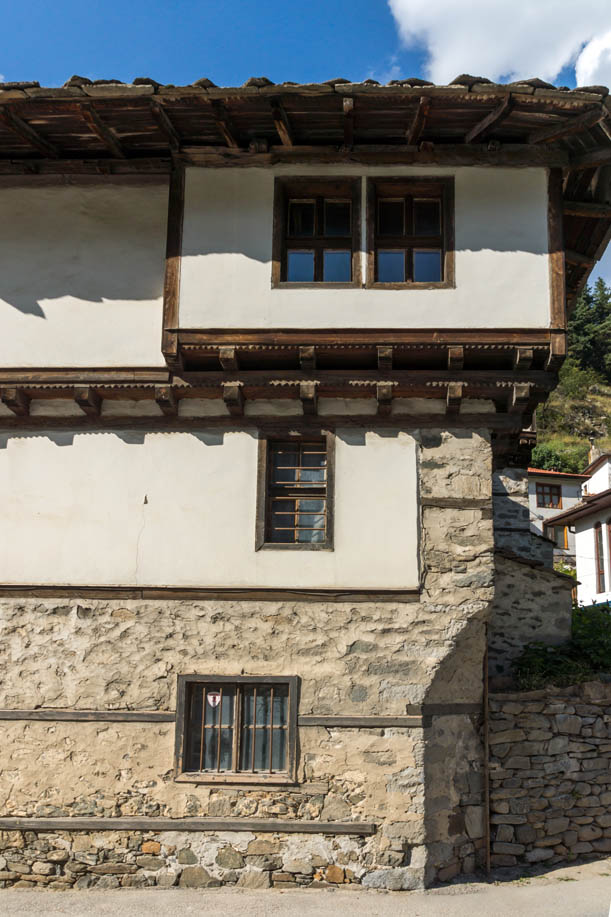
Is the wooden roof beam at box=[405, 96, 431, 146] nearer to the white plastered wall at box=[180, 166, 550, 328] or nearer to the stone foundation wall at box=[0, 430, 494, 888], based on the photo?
the white plastered wall at box=[180, 166, 550, 328]

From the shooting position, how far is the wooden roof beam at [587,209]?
9102mm

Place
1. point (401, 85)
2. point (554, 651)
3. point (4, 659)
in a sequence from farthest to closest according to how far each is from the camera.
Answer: point (554, 651) < point (4, 659) < point (401, 85)

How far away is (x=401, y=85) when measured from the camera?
7.80 m

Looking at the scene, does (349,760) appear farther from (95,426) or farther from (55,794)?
(95,426)

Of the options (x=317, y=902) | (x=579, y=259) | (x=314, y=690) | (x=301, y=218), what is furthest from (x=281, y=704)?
(x=579, y=259)

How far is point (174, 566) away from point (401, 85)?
5.35m

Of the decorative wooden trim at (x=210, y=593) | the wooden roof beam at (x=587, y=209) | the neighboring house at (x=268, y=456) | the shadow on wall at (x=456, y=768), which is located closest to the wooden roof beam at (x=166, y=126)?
the neighboring house at (x=268, y=456)

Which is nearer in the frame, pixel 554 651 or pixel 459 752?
pixel 459 752

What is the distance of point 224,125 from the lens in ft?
27.2

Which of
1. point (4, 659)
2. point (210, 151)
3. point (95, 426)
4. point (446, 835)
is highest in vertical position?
point (210, 151)

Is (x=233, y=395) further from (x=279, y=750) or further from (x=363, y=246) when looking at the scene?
(x=279, y=750)

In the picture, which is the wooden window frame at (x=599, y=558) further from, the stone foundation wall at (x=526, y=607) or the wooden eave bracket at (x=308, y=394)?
the wooden eave bracket at (x=308, y=394)

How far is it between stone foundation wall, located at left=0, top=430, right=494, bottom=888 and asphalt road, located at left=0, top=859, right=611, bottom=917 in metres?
0.24

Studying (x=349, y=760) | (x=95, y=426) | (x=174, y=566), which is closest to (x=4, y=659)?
(x=174, y=566)
